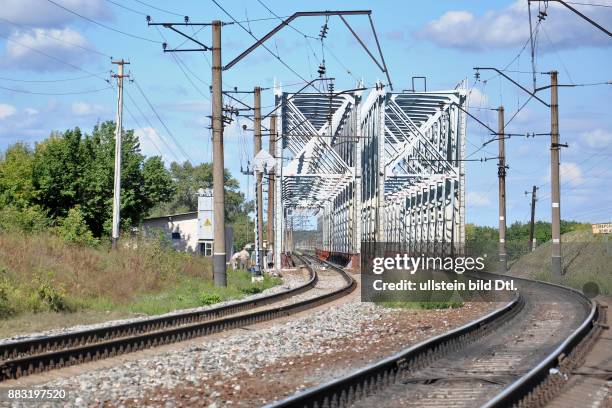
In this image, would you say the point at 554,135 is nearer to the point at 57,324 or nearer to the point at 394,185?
the point at 57,324

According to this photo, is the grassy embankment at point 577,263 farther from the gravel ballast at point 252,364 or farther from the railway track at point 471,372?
the gravel ballast at point 252,364

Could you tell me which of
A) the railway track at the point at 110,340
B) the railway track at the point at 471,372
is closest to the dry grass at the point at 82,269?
the railway track at the point at 110,340

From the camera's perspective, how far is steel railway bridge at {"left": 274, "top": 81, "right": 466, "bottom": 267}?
58.2 m

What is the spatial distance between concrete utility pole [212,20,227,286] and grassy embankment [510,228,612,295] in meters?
13.7

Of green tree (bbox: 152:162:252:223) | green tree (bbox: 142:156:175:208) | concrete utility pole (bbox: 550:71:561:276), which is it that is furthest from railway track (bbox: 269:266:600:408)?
green tree (bbox: 152:162:252:223)

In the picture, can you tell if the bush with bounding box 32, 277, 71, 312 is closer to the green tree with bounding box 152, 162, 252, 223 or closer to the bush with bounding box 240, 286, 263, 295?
the bush with bounding box 240, 286, 263, 295

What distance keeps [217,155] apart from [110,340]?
48.7 feet

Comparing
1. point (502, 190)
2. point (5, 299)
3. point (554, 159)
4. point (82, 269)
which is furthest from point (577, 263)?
point (5, 299)

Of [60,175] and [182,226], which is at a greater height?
[60,175]

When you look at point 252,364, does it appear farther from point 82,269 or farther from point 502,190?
point 502,190

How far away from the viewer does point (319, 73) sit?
124 feet

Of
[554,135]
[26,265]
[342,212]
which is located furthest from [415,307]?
[342,212]

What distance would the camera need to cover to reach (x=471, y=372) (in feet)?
39.4

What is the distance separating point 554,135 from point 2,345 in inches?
1355
